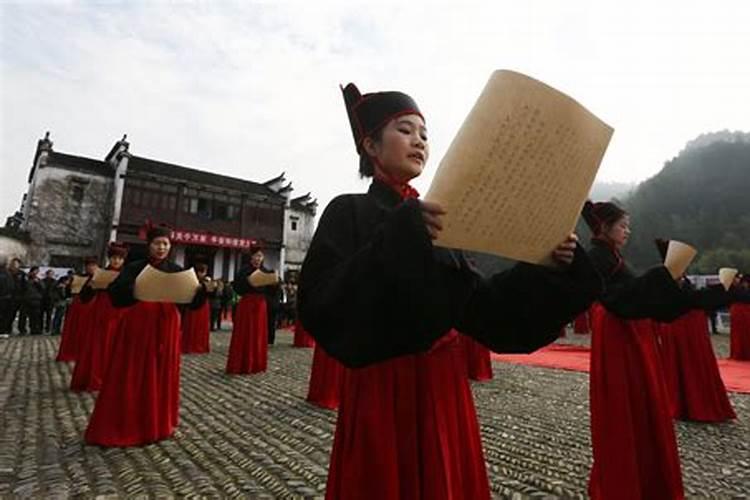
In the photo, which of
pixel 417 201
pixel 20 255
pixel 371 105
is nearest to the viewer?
pixel 417 201

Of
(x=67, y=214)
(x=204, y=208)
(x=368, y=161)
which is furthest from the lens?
(x=204, y=208)

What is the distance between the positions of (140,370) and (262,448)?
1314mm

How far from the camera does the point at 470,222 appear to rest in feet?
3.49

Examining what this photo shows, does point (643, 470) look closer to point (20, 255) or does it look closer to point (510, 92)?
point (510, 92)

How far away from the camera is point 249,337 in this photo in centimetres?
750

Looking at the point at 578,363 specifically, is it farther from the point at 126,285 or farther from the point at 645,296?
the point at 126,285

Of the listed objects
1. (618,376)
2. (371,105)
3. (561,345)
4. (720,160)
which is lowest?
(561,345)

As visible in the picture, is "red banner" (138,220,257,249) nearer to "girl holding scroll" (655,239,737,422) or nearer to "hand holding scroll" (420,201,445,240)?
"girl holding scroll" (655,239,737,422)

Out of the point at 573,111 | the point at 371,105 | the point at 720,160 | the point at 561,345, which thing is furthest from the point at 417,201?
the point at 720,160

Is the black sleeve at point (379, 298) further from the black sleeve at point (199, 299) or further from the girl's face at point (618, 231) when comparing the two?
the black sleeve at point (199, 299)

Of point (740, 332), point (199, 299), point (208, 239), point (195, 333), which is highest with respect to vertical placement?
point (208, 239)

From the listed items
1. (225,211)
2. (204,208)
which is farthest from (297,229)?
(204,208)

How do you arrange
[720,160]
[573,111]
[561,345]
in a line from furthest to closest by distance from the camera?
[720,160], [561,345], [573,111]

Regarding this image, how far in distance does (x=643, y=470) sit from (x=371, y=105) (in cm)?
250
